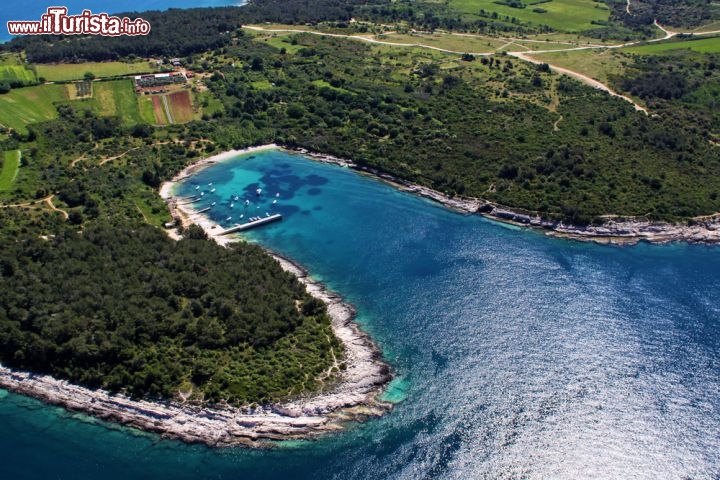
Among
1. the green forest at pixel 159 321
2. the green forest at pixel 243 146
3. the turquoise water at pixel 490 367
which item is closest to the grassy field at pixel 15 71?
the green forest at pixel 243 146

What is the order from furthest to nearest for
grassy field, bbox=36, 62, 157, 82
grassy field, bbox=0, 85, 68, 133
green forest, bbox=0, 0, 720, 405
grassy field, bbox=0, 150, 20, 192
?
grassy field, bbox=36, 62, 157, 82 < grassy field, bbox=0, 85, 68, 133 < grassy field, bbox=0, 150, 20, 192 < green forest, bbox=0, 0, 720, 405

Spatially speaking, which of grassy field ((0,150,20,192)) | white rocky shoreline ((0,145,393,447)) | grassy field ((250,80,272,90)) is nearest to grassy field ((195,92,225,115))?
grassy field ((250,80,272,90))

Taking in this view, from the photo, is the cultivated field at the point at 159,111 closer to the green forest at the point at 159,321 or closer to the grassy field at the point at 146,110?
the grassy field at the point at 146,110

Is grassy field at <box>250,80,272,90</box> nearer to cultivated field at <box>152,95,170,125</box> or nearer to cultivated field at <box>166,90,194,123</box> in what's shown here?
cultivated field at <box>166,90,194,123</box>

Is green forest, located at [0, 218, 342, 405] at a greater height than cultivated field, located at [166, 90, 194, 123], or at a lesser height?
lesser

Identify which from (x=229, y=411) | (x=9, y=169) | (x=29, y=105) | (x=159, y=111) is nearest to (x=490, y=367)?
(x=229, y=411)

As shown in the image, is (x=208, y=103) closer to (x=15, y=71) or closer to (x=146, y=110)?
(x=146, y=110)

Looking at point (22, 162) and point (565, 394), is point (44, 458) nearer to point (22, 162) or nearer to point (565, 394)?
point (565, 394)
